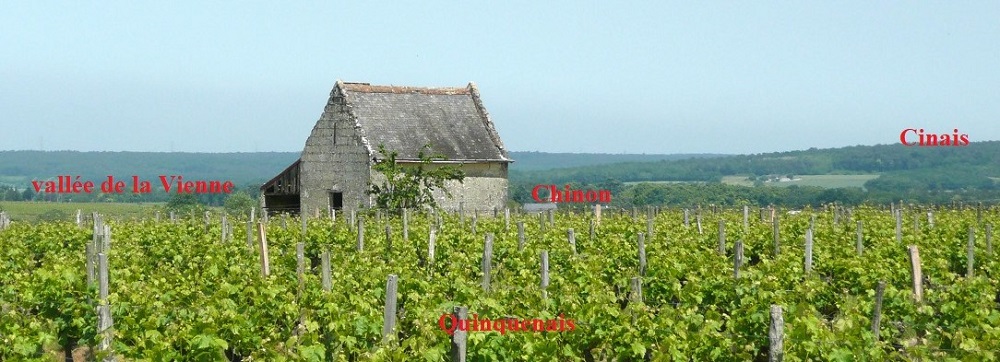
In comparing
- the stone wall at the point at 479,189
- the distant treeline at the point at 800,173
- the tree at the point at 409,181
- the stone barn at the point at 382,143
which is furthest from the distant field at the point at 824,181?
the tree at the point at 409,181

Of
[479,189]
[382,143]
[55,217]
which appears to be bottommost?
[55,217]

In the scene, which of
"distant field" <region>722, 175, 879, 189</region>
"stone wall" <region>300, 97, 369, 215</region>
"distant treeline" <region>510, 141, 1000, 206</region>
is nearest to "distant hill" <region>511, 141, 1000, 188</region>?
"distant treeline" <region>510, 141, 1000, 206</region>

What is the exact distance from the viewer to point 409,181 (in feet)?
105

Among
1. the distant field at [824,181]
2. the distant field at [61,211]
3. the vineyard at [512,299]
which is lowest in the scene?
the distant field at [824,181]

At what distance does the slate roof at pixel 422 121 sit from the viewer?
3400cm

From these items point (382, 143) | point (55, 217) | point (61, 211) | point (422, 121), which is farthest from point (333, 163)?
point (61, 211)

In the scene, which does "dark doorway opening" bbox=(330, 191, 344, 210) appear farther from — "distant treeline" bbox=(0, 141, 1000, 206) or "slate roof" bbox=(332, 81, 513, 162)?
"distant treeline" bbox=(0, 141, 1000, 206)

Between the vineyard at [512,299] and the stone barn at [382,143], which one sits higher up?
the stone barn at [382,143]

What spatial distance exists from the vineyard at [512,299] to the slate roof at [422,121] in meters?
11.4

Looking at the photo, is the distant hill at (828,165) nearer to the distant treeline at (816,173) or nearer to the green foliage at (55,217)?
the distant treeline at (816,173)

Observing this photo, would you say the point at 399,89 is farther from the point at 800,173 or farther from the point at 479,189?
the point at 800,173

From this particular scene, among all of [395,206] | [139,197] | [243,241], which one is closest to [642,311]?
[243,241]

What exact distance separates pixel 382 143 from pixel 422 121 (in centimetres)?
227

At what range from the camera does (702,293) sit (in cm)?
1438
